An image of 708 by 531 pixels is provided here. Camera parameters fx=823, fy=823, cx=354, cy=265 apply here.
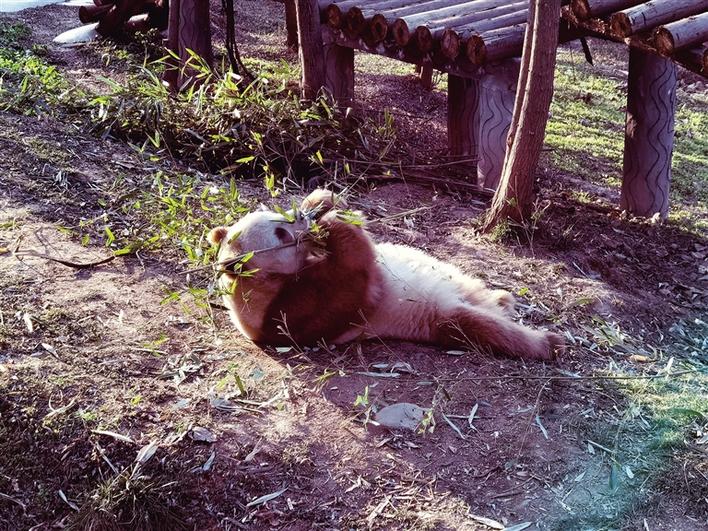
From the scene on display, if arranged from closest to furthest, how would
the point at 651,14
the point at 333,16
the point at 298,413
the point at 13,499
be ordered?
the point at 13,499 < the point at 298,413 < the point at 651,14 < the point at 333,16

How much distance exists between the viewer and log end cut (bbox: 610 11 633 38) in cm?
563

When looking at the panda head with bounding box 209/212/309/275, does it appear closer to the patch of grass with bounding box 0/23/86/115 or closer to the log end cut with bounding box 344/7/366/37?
the log end cut with bounding box 344/7/366/37

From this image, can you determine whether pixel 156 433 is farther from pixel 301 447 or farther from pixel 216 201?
pixel 216 201

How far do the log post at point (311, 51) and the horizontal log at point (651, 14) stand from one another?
8.12ft

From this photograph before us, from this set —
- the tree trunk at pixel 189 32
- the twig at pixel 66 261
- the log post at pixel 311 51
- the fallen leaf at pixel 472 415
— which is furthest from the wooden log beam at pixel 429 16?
the fallen leaf at pixel 472 415

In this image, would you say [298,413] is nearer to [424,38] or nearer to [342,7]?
[424,38]

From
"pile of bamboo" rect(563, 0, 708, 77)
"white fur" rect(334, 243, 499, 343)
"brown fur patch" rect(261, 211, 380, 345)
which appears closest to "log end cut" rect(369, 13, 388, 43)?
"pile of bamboo" rect(563, 0, 708, 77)

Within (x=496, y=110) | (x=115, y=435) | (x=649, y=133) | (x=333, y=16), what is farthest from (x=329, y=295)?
(x=649, y=133)

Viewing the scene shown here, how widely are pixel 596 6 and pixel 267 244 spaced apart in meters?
3.29

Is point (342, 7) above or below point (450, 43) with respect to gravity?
above

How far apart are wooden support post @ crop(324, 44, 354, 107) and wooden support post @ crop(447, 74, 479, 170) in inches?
35.8

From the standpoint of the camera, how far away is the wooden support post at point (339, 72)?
728 centimetres

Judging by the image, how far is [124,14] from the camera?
9.82m

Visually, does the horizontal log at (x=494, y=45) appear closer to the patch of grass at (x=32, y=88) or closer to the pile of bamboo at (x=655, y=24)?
the pile of bamboo at (x=655, y=24)
